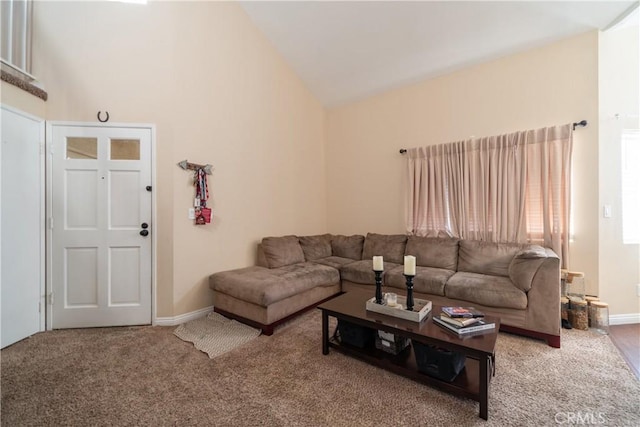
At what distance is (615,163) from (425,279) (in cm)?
231

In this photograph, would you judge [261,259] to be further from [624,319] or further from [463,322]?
[624,319]

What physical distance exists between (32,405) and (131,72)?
2.83 metres

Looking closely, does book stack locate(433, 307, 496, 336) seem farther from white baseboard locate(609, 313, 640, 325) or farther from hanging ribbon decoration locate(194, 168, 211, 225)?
hanging ribbon decoration locate(194, 168, 211, 225)

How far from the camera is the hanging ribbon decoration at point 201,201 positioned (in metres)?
2.92

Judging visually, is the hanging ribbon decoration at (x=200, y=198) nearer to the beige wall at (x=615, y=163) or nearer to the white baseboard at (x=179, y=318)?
the white baseboard at (x=179, y=318)

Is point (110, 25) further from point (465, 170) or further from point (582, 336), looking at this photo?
point (582, 336)

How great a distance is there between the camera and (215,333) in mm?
2535

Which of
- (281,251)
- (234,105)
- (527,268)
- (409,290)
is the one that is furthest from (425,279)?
(234,105)

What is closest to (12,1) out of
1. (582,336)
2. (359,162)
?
(359,162)

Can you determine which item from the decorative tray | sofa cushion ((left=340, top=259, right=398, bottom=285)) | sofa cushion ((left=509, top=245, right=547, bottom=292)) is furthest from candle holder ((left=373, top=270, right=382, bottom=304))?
sofa cushion ((left=509, top=245, right=547, bottom=292))

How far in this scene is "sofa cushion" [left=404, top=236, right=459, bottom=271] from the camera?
3225 mm

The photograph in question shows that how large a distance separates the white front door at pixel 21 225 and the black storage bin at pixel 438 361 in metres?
3.36

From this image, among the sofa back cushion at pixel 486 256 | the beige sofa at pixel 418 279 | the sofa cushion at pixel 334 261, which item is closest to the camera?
the beige sofa at pixel 418 279

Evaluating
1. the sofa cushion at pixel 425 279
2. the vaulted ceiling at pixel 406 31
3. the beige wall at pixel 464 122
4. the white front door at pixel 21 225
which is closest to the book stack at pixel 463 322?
the sofa cushion at pixel 425 279
